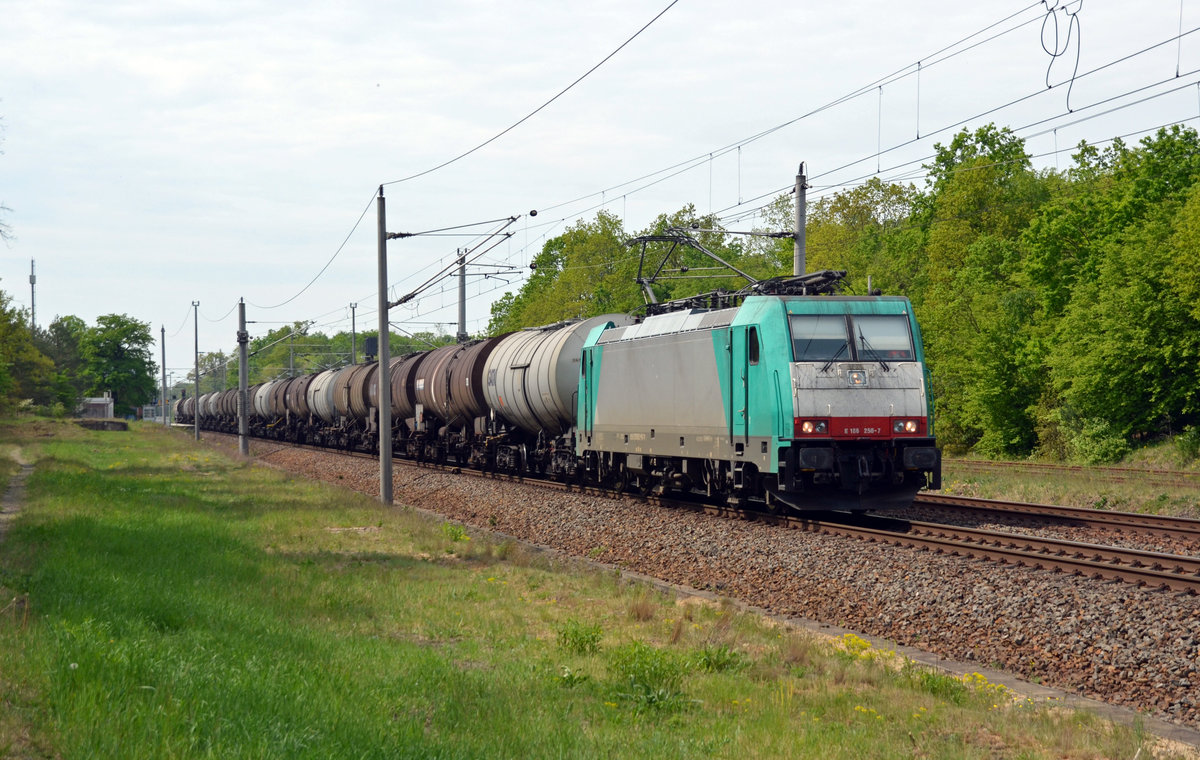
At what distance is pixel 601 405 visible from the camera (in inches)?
888

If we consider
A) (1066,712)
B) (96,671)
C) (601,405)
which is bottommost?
(1066,712)

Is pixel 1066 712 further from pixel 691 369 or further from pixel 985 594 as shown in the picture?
pixel 691 369

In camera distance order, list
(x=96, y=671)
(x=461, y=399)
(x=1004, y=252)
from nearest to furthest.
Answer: (x=96, y=671), (x=461, y=399), (x=1004, y=252)

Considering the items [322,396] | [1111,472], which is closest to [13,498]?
[322,396]

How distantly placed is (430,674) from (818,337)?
1006 centimetres

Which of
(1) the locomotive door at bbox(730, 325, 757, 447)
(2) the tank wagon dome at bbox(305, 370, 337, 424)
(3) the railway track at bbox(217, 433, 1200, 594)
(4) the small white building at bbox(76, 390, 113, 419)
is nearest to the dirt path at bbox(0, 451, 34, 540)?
(1) the locomotive door at bbox(730, 325, 757, 447)

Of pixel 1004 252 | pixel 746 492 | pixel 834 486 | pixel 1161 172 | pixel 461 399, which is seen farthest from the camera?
pixel 1004 252

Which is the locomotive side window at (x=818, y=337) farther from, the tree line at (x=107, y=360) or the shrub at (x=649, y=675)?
the tree line at (x=107, y=360)

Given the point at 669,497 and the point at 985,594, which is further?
the point at 669,497

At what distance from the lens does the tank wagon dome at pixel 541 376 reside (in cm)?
2470

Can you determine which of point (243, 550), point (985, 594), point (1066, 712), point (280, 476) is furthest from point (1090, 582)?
point (280, 476)

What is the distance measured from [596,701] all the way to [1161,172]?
37.3m

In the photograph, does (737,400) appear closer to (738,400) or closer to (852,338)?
(738,400)

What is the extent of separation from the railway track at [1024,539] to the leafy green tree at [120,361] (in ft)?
350
